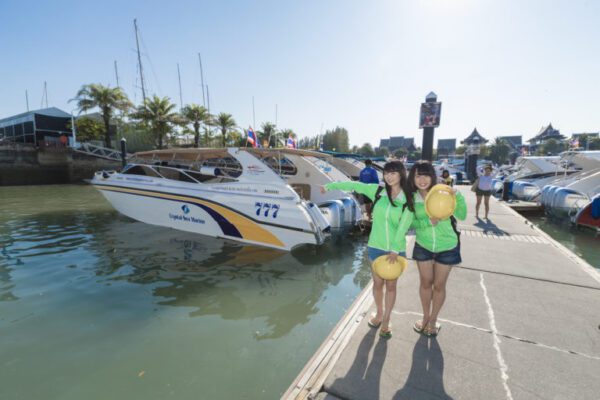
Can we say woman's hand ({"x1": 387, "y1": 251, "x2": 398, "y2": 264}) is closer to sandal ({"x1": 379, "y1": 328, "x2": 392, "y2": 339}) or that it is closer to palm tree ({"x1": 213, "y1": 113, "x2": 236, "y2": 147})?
sandal ({"x1": 379, "y1": 328, "x2": 392, "y2": 339})

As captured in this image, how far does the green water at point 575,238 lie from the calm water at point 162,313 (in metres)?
5.82

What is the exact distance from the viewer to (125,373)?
9.01 feet

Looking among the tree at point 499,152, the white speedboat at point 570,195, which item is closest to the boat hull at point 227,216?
the white speedboat at point 570,195

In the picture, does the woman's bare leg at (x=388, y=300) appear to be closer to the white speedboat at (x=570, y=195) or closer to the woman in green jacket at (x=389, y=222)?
the woman in green jacket at (x=389, y=222)

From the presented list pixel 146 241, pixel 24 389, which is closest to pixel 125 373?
pixel 24 389

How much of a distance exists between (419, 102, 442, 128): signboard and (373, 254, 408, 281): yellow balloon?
2252 centimetres

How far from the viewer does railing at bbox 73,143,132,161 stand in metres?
25.1

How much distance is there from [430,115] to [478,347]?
22982mm

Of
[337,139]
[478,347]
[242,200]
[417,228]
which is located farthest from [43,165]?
[337,139]

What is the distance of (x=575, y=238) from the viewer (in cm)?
884

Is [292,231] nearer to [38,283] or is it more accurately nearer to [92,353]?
[92,353]

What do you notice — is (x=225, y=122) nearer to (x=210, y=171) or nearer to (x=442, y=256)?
(x=210, y=171)

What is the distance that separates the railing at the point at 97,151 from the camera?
25094 millimetres

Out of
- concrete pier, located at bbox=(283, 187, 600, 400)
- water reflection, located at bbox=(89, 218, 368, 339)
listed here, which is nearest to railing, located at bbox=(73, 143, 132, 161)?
water reflection, located at bbox=(89, 218, 368, 339)
